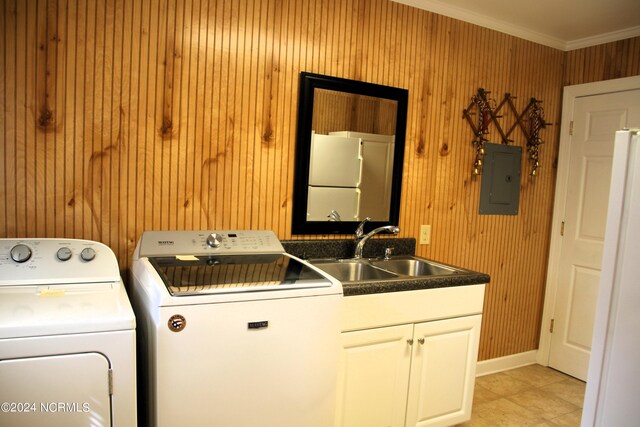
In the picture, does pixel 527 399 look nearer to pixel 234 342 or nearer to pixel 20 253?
pixel 234 342

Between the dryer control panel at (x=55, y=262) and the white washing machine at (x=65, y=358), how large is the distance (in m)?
0.05

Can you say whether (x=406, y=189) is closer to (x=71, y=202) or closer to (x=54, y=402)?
(x=71, y=202)

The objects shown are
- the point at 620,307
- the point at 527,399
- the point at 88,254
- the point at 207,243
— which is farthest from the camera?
the point at 527,399

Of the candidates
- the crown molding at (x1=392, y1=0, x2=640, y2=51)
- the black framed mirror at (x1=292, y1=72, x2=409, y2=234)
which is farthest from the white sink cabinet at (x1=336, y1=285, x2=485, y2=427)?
the crown molding at (x1=392, y1=0, x2=640, y2=51)

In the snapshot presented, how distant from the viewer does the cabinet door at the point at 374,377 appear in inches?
80.4

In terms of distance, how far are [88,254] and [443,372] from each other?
1.74m

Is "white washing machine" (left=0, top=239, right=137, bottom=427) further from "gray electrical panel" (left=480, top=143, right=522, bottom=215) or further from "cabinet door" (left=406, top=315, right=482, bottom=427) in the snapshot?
"gray electrical panel" (left=480, top=143, right=522, bottom=215)

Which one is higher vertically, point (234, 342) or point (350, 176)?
point (350, 176)

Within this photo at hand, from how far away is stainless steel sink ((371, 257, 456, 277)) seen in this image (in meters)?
2.57

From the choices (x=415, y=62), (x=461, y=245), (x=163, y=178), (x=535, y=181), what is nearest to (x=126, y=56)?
(x=163, y=178)

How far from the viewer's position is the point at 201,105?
2.17 meters

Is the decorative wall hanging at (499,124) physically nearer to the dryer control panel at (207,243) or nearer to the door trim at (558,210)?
the door trim at (558,210)

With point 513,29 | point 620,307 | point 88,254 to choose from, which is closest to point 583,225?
point 513,29

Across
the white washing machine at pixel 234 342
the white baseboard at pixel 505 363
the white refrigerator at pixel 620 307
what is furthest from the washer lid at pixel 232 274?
the white baseboard at pixel 505 363
